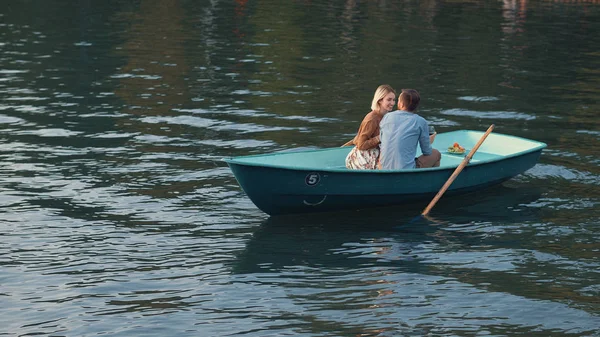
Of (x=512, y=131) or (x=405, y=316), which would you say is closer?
(x=405, y=316)

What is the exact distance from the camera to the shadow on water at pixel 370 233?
11203 mm

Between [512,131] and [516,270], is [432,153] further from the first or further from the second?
[512,131]

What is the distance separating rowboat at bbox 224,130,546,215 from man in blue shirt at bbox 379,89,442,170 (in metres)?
0.32

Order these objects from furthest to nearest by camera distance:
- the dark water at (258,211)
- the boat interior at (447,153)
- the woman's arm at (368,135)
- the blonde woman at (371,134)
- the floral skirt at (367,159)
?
the boat interior at (447,153) → the floral skirt at (367,159) → the woman's arm at (368,135) → the blonde woman at (371,134) → the dark water at (258,211)

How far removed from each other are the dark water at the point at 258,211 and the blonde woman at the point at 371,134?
0.69 metres

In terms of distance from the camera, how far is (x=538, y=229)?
499 inches

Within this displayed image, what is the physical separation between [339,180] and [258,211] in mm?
1324

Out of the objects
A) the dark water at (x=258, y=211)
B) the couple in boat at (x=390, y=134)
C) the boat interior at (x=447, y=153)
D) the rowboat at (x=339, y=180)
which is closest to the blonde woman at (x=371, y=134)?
the couple in boat at (x=390, y=134)

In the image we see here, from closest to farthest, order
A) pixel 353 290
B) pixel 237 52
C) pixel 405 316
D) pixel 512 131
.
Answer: pixel 405 316, pixel 353 290, pixel 512 131, pixel 237 52

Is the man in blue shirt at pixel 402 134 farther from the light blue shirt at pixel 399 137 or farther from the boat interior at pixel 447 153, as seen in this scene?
the boat interior at pixel 447 153

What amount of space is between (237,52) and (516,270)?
789 inches

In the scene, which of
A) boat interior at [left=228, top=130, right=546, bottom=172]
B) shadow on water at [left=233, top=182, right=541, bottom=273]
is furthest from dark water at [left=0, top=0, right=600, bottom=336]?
boat interior at [left=228, top=130, right=546, bottom=172]

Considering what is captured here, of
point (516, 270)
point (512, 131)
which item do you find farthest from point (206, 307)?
point (512, 131)

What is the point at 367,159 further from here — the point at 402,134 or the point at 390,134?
the point at 402,134
